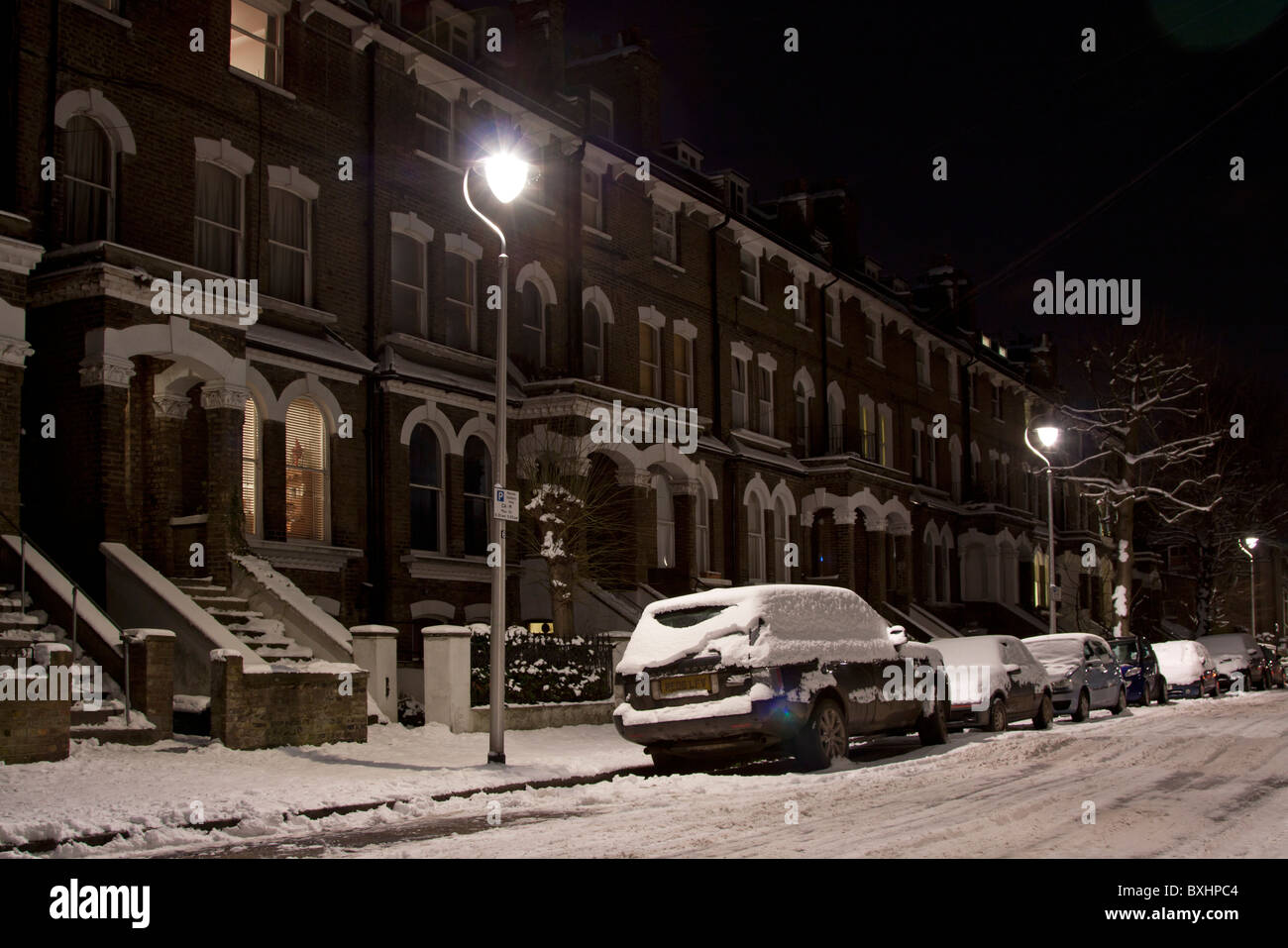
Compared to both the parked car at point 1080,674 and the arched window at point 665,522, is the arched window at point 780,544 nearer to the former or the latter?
the arched window at point 665,522

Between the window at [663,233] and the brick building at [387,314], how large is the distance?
0.31 feet

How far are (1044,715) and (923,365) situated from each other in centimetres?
2677

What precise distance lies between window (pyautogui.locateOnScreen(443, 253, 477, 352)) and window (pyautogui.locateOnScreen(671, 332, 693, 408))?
711cm

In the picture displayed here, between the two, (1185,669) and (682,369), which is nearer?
(682,369)

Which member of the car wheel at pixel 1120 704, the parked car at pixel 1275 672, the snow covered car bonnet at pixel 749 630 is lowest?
Result: the parked car at pixel 1275 672

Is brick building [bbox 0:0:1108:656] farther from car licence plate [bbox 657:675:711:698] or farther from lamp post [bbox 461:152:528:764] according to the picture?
car licence plate [bbox 657:675:711:698]

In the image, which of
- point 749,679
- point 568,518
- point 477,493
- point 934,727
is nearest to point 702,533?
point 477,493

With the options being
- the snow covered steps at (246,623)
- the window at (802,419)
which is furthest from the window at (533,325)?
the window at (802,419)

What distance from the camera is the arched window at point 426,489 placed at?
24.0m

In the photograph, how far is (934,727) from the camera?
17.0m

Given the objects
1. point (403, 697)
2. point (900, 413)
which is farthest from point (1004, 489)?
point (403, 697)

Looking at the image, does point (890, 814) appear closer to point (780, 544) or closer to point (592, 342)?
point (592, 342)

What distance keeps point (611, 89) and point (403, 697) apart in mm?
19590

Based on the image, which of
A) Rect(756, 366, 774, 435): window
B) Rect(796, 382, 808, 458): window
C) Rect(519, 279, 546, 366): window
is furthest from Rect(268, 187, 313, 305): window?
Rect(796, 382, 808, 458): window
